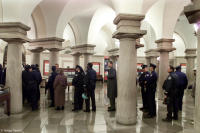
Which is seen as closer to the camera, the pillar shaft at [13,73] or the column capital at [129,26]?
the column capital at [129,26]

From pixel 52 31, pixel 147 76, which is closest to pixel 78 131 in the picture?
pixel 147 76

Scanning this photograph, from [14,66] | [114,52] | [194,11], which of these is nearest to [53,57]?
[14,66]

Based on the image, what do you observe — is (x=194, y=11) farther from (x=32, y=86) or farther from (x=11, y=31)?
(x=32, y=86)

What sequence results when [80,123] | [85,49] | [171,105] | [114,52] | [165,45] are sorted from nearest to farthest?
[80,123] → [171,105] → [165,45] → [85,49] → [114,52]

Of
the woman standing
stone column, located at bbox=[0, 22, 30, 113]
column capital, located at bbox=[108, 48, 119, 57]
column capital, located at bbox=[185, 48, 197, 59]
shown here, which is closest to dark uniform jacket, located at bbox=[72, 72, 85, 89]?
the woman standing

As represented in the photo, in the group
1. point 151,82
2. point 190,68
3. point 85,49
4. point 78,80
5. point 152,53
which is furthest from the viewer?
point 190,68

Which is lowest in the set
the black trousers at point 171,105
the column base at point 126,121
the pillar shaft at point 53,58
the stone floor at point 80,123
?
the stone floor at point 80,123

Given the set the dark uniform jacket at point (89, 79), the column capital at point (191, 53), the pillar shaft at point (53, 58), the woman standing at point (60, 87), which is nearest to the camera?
the dark uniform jacket at point (89, 79)

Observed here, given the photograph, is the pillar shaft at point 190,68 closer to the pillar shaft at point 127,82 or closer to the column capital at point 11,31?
the pillar shaft at point 127,82

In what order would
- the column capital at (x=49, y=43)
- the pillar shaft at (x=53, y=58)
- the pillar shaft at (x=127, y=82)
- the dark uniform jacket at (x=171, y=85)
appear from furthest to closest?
the pillar shaft at (x=53, y=58) → the column capital at (x=49, y=43) → the dark uniform jacket at (x=171, y=85) → the pillar shaft at (x=127, y=82)

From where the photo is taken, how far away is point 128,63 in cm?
428

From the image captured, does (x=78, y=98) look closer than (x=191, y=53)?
Yes

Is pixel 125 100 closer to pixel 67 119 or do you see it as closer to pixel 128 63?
pixel 128 63

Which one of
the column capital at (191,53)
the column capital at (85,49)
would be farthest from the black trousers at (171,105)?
the column capital at (191,53)
